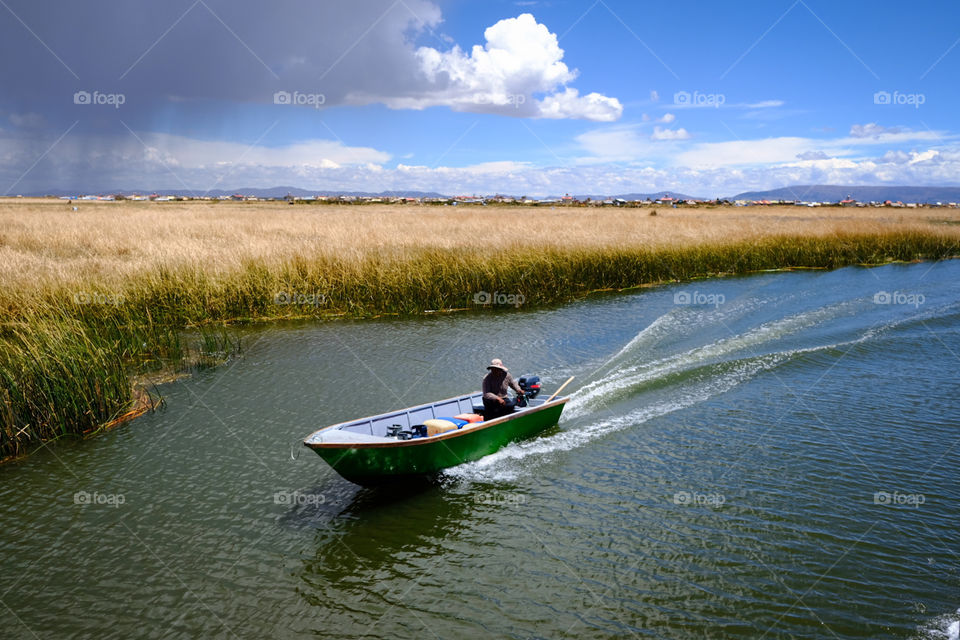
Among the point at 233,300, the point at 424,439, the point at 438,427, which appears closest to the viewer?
the point at 424,439

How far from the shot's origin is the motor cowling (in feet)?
45.5

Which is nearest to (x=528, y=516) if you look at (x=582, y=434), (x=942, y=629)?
(x=582, y=434)

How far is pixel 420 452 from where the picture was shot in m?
10.3

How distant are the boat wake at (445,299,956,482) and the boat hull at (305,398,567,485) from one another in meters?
0.37

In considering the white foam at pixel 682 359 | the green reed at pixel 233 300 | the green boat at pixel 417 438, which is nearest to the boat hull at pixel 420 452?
the green boat at pixel 417 438

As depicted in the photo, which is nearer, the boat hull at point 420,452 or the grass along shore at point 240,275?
the boat hull at point 420,452

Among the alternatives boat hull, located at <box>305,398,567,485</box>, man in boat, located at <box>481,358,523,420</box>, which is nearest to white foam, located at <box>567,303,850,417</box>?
man in boat, located at <box>481,358,523,420</box>

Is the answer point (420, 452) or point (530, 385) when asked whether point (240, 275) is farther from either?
point (420, 452)

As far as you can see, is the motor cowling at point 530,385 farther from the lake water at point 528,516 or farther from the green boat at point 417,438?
the lake water at point 528,516

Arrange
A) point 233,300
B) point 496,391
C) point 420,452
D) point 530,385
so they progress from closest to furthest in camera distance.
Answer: point 420,452 < point 496,391 < point 530,385 < point 233,300

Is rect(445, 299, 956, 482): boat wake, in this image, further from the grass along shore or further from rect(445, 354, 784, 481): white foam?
the grass along shore

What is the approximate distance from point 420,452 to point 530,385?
4.29 metres

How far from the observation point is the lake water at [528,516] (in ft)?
25.2

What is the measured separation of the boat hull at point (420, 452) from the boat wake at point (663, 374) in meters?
0.37
